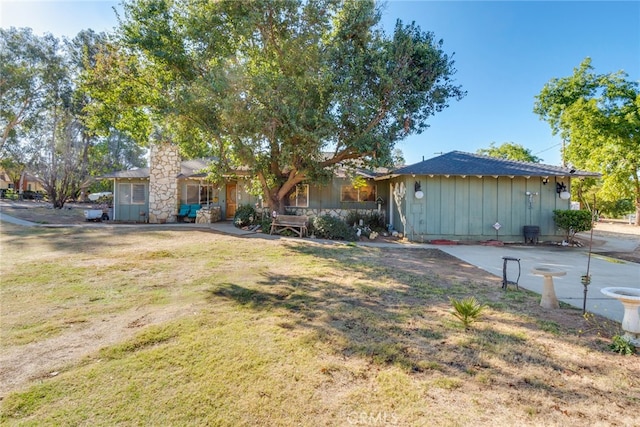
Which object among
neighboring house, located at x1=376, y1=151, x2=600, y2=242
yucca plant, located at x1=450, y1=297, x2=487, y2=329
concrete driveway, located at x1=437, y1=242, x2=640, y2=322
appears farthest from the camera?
neighboring house, located at x1=376, y1=151, x2=600, y2=242

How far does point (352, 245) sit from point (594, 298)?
21.5 ft

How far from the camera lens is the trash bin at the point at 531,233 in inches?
450

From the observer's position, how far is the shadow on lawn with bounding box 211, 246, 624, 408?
9.48 ft

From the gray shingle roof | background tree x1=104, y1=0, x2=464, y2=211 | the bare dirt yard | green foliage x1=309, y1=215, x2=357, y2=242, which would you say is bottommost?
the bare dirt yard

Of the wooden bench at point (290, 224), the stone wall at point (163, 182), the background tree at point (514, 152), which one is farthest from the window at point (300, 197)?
the background tree at point (514, 152)

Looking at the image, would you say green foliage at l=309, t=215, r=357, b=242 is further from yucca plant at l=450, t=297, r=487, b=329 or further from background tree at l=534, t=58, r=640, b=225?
background tree at l=534, t=58, r=640, b=225

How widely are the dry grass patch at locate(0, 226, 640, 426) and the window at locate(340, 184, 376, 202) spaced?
32.3 feet

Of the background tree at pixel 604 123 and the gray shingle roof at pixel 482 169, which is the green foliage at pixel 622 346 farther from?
the background tree at pixel 604 123

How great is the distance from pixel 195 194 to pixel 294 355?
651 inches

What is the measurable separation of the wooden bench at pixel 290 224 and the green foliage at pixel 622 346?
9.75 meters

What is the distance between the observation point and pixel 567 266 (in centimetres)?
766

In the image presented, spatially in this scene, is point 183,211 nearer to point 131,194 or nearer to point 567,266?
point 131,194

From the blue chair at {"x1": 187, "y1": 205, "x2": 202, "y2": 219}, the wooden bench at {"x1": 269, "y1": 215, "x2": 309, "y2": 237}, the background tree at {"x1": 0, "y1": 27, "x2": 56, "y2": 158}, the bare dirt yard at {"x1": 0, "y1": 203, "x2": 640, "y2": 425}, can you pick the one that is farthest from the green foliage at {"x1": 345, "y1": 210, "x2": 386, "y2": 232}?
the background tree at {"x1": 0, "y1": 27, "x2": 56, "y2": 158}

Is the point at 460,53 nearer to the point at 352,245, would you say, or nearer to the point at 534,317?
the point at 352,245
